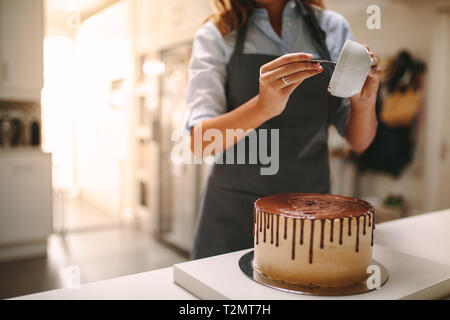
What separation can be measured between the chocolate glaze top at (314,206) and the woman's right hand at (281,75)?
0.55 ft

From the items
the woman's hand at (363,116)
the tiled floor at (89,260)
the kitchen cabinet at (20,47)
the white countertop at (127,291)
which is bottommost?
the tiled floor at (89,260)

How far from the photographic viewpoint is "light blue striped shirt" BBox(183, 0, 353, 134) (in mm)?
961

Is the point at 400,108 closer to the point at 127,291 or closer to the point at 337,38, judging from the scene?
the point at 337,38

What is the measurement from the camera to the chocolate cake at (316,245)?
0.61 m

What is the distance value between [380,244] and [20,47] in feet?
9.95

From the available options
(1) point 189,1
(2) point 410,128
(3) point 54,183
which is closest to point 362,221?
(2) point 410,128

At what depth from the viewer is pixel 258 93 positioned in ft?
3.25

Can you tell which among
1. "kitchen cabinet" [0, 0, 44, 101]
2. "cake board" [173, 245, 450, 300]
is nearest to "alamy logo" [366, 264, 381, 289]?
"cake board" [173, 245, 450, 300]

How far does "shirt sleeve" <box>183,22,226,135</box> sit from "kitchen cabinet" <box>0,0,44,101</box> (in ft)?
8.50

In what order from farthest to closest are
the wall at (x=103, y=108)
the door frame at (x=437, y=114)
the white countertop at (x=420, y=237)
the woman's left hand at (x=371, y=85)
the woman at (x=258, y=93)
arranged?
the wall at (x=103, y=108) < the door frame at (x=437, y=114) < the woman at (x=258, y=93) < the white countertop at (x=420, y=237) < the woman's left hand at (x=371, y=85)

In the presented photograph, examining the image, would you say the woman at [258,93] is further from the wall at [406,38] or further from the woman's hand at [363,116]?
the wall at [406,38]

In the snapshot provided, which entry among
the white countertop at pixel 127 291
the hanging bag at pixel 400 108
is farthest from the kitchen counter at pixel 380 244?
the hanging bag at pixel 400 108

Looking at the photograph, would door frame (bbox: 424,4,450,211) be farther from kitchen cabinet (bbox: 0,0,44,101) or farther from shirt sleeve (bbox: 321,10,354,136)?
kitchen cabinet (bbox: 0,0,44,101)

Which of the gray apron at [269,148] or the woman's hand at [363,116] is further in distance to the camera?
the gray apron at [269,148]
